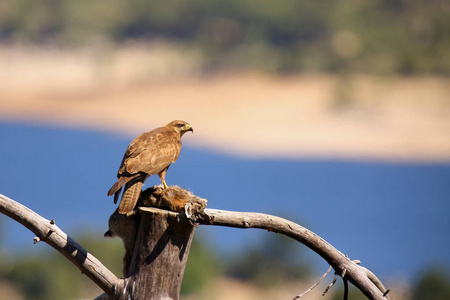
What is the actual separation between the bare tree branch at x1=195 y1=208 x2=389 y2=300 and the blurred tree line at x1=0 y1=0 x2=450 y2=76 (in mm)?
30016

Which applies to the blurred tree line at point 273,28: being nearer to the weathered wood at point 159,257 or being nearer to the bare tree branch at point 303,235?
the bare tree branch at point 303,235

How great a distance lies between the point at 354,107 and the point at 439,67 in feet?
18.7

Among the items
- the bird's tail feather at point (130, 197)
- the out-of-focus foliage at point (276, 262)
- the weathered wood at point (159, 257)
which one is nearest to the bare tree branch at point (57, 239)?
the weathered wood at point (159, 257)

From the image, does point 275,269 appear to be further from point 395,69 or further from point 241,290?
point 395,69

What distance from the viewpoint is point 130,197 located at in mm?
4191

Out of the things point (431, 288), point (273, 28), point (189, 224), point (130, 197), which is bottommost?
point (189, 224)

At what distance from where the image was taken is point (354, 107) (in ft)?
109

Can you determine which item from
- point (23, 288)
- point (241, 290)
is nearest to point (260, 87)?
point (241, 290)

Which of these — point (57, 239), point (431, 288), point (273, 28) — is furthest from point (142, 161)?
point (273, 28)

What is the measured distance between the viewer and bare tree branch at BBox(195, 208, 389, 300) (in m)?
4.09

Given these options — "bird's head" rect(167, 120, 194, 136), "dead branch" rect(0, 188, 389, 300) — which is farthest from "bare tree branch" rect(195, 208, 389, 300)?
"bird's head" rect(167, 120, 194, 136)

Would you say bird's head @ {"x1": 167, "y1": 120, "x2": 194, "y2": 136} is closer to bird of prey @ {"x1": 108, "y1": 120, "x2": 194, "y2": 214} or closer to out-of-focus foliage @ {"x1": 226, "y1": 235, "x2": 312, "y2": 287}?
bird of prey @ {"x1": 108, "y1": 120, "x2": 194, "y2": 214}

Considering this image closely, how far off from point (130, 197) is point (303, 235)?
3.56 ft

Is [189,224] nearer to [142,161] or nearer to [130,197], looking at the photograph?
[130,197]
